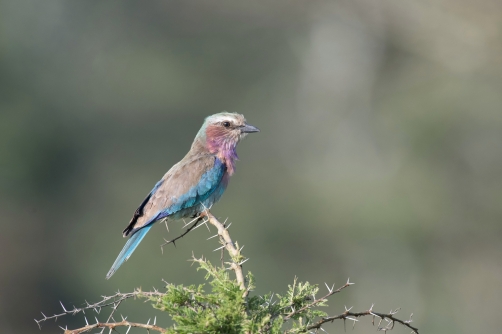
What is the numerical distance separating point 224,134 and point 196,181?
2.14ft

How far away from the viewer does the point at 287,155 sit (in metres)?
22.6

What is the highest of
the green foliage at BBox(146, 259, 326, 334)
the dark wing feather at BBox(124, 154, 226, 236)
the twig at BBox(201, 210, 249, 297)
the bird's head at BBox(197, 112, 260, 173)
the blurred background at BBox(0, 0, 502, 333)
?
the blurred background at BBox(0, 0, 502, 333)

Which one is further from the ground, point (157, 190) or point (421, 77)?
point (421, 77)

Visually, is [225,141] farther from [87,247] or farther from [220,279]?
[87,247]

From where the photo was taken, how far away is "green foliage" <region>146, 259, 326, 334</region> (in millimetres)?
2748

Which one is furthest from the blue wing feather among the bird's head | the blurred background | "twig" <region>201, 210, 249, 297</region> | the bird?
the blurred background

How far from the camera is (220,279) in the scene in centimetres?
291

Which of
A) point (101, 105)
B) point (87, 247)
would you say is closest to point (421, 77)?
point (101, 105)

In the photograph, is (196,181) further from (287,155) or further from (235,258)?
(287,155)

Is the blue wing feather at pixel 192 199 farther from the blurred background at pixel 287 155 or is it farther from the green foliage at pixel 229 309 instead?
the blurred background at pixel 287 155

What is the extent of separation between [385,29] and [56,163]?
9929 millimetres

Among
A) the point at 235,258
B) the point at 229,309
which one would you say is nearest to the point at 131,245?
the point at 235,258

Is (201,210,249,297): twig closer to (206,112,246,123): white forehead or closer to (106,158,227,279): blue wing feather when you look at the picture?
(106,158,227,279): blue wing feather

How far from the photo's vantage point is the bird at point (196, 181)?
5398 mm
